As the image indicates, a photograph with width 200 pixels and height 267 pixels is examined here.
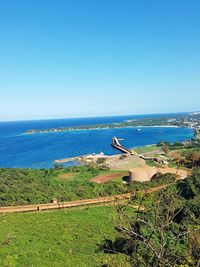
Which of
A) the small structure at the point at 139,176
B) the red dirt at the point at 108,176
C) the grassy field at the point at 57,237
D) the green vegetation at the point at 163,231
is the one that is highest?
the green vegetation at the point at 163,231

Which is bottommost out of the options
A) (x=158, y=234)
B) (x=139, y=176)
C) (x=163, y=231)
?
(x=139, y=176)

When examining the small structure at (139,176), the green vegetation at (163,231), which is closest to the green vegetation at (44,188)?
the small structure at (139,176)

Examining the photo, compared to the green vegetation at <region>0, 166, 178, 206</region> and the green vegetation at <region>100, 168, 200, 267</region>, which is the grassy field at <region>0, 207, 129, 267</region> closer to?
the green vegetation at <region>100, 168, 200, 267</region>

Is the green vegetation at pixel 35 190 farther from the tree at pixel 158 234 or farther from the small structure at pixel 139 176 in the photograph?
the tree at pixel 158 234

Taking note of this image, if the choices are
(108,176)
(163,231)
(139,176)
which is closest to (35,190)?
(139,176)

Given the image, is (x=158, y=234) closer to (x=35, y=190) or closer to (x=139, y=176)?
(x=35, y=190)

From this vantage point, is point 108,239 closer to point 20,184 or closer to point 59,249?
point 59,249

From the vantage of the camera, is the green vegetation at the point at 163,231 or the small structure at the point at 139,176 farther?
the small structure at the point at 139,176

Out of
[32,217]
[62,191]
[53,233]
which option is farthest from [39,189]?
[53,233]

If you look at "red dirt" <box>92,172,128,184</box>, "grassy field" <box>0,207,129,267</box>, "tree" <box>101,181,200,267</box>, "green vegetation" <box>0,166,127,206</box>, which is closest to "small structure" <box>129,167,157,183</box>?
"green vegetation" <box>0,166,127,206</box>
